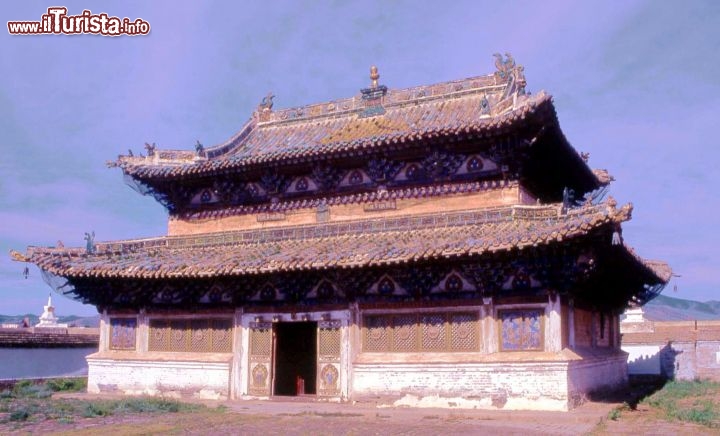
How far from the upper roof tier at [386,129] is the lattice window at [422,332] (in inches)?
177

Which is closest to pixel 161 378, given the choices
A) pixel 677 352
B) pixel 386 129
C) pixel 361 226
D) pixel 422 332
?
pixel 361 226

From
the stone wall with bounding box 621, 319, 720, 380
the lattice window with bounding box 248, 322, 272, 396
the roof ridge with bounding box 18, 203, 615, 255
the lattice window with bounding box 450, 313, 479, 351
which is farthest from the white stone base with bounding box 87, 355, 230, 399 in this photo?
the stone wall with bounding box 621, 319, 720, 380

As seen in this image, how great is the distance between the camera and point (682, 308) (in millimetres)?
96500

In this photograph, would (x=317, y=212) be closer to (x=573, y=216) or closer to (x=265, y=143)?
(x=265, y=143)

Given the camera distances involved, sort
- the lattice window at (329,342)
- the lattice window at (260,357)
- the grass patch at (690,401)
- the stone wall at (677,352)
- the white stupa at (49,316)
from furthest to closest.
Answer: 1. the white stupa at (49,316)
2. the stone wall at (677,352)
3. the lattice window at (260,357)
4. the lattice window at (329,342)
5. the grass patch at (690,401)

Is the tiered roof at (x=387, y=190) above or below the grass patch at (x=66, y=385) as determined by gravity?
above

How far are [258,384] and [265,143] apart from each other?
332 inches

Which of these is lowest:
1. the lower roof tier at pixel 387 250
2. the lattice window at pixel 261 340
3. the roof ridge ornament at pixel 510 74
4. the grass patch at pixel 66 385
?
the grass patch at pixel 66 385

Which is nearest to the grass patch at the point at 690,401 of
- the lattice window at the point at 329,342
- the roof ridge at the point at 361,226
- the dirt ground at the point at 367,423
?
the dirt ground at the point at 367,423

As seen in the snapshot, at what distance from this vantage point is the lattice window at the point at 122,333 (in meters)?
19.9

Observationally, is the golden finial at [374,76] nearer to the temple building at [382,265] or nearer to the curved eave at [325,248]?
the temple building at [382,265]

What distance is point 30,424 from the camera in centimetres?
1327

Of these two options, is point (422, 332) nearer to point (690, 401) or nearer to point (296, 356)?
point (296, 356)

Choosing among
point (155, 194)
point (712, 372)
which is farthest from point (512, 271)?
point (712, 372)
